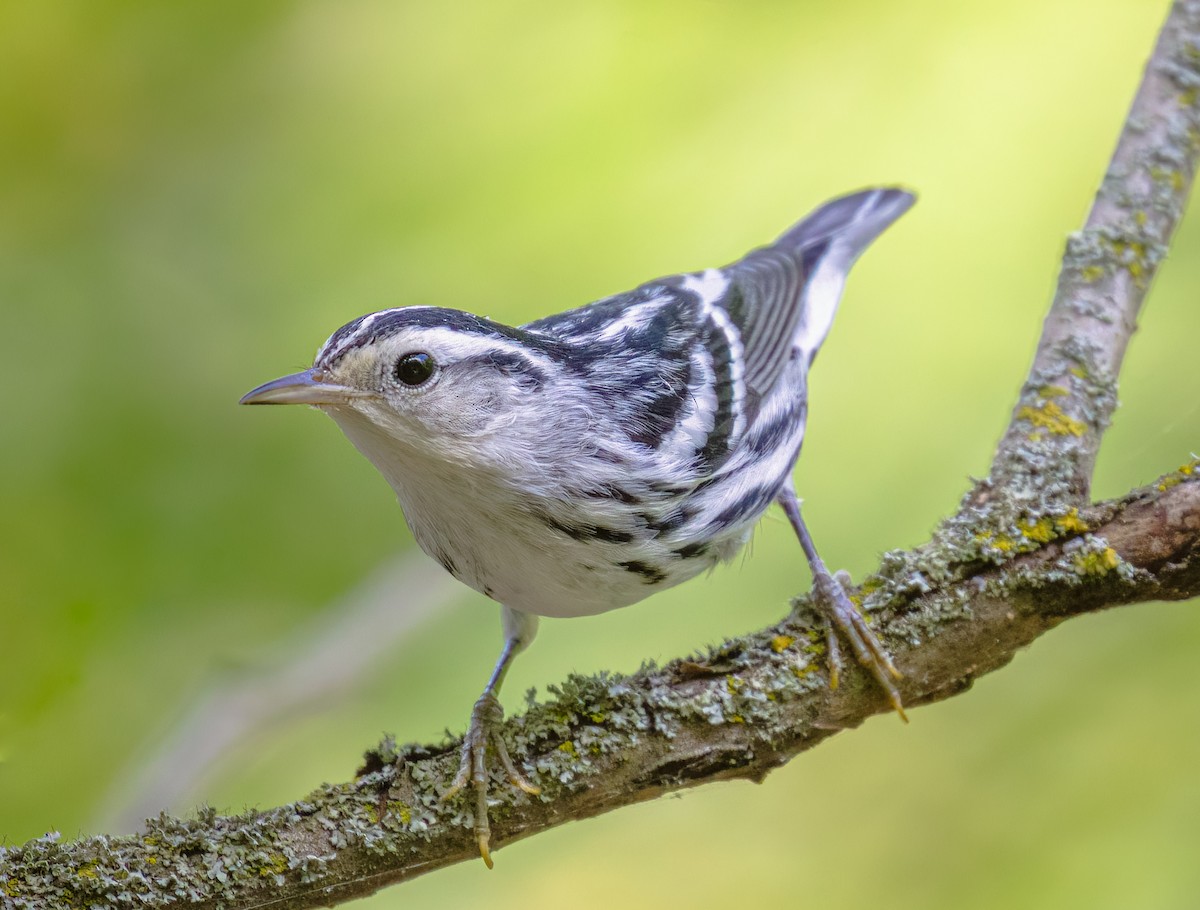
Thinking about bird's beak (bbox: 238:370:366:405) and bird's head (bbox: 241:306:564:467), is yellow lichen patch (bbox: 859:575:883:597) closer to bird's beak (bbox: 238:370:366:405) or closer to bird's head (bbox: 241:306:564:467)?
bird's head (bbox: 241:306:564:467)

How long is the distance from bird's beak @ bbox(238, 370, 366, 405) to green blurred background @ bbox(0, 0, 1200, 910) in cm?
122

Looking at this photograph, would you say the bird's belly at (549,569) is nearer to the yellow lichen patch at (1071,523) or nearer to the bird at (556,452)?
the bird at (556,452)

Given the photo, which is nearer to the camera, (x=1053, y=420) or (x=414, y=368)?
(x=414, y=368)

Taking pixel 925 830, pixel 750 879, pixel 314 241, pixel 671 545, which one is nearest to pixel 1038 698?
pixel 925 830

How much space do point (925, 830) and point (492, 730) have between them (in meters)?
1.59

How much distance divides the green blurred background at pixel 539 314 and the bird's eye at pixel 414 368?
54.0 inches

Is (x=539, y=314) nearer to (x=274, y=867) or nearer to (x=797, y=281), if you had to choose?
(x=797, y=281)

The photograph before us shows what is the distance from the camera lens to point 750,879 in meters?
3.05

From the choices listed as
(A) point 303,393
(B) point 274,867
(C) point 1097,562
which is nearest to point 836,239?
(C) point 1097,562

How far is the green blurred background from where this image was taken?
9.43 ft

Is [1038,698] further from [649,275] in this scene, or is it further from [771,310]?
[649,275]

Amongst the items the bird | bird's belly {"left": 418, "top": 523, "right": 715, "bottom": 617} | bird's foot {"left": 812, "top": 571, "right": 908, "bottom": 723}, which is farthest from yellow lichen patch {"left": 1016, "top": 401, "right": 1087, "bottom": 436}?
bird's belly {"left": 418, "top": 523, "right": 715, "bottom": 617}

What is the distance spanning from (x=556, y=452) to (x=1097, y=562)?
41.8 inches

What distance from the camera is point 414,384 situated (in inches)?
76.9
